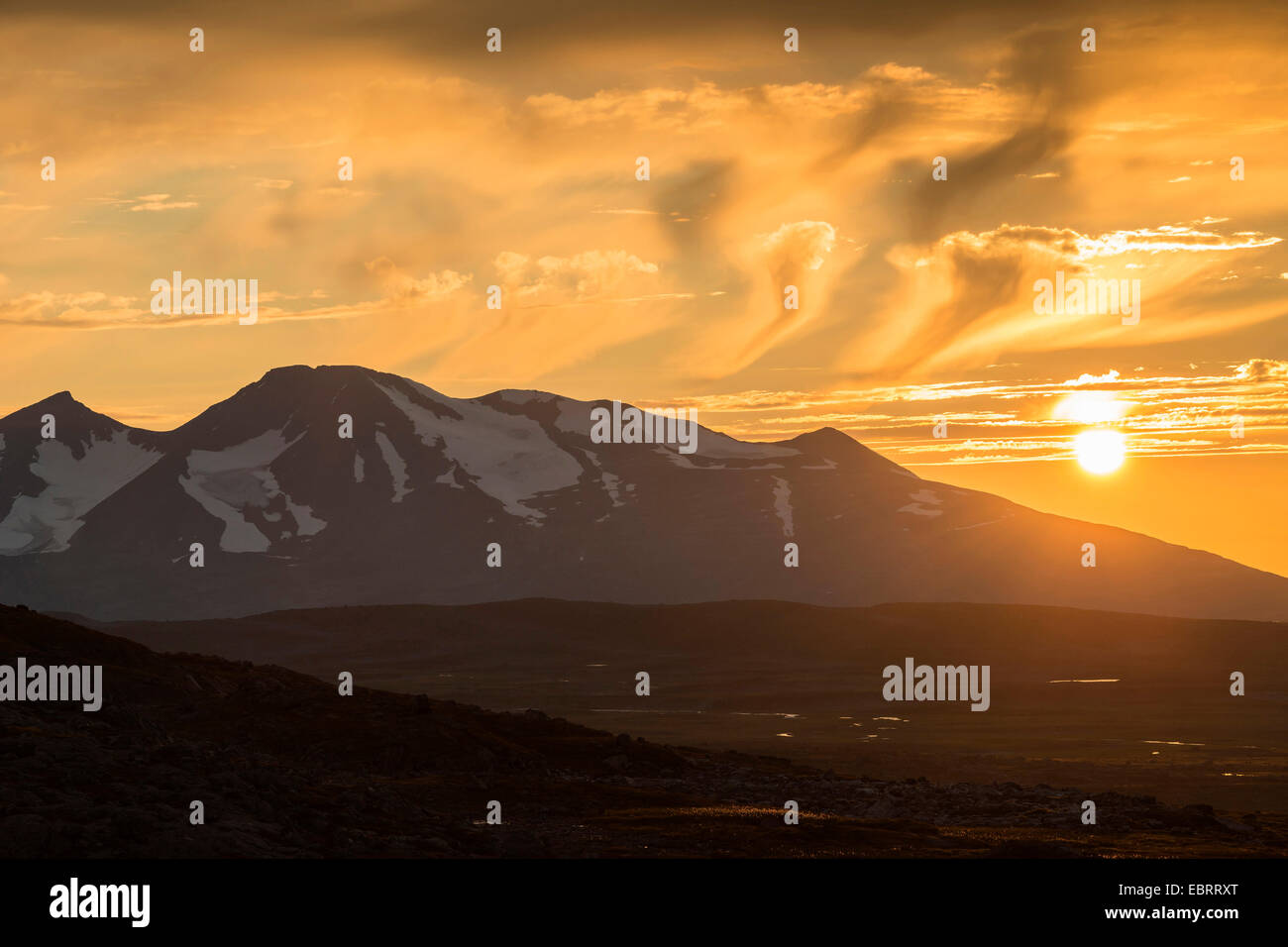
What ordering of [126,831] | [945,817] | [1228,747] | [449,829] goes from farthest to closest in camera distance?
[1228,747], [945,817], [449,829], [126,831]

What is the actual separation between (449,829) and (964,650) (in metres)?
119

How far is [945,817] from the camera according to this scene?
43.7m

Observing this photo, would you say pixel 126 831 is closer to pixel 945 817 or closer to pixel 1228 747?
pixel 945 817

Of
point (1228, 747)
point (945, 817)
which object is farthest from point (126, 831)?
point (1228, 747)

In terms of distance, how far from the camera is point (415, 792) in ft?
147

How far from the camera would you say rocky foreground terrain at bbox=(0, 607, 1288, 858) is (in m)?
30.7

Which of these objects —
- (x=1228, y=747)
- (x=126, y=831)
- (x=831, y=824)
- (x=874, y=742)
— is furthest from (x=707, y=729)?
(x=126, y=831)

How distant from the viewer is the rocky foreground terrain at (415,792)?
101 feet

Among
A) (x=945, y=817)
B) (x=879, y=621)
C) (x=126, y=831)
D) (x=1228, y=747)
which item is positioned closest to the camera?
(x=126, y=831)
